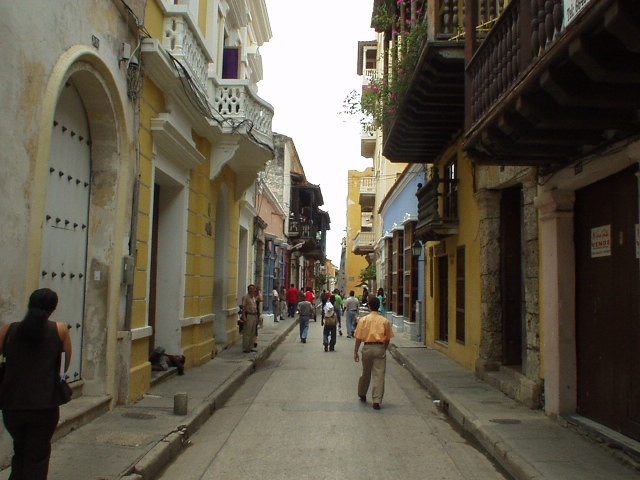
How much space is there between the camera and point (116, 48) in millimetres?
7555

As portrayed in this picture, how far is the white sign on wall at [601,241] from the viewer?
6.80 m

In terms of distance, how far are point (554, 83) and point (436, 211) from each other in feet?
27.0

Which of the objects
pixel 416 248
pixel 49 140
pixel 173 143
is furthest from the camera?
pixel 416 248

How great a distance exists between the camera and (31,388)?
4.06 meters

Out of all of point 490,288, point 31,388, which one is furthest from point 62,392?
point 490,288

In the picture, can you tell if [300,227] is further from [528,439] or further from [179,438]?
[528,439]

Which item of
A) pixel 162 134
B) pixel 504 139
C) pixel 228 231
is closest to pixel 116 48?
pixel 162 134

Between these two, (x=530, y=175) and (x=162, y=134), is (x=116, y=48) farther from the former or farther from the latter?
(x=530, y=175)

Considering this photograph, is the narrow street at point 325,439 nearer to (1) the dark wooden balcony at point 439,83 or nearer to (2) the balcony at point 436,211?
(2) the balcony at point 436,211

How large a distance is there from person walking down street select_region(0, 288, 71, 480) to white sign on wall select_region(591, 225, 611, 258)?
18.4ft

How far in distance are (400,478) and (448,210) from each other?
9377mm

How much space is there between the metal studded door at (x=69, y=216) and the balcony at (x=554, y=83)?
462 cm

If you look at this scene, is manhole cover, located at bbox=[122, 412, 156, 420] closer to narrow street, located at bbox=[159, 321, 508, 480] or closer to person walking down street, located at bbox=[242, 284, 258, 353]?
narrow street, located at bbox=[159, 321, 508, 480]

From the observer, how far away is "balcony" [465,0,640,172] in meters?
4.38
